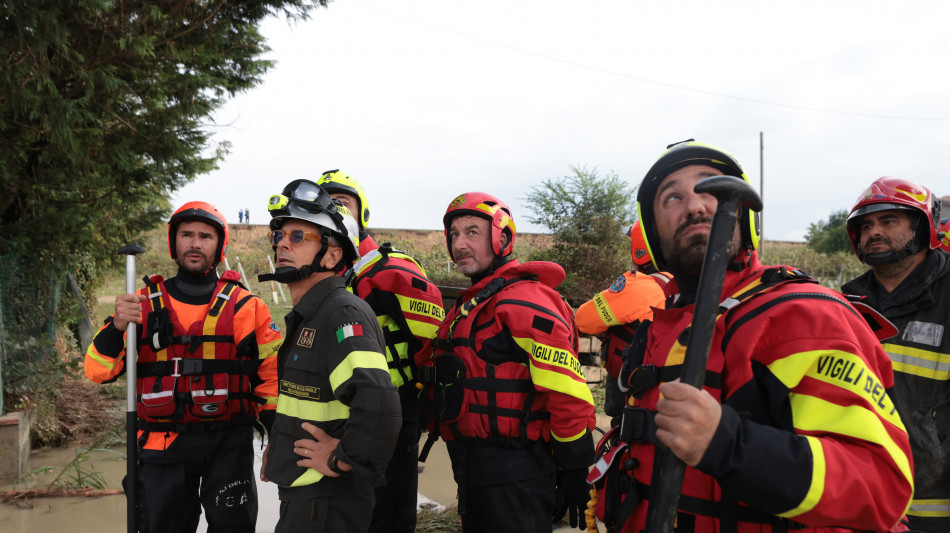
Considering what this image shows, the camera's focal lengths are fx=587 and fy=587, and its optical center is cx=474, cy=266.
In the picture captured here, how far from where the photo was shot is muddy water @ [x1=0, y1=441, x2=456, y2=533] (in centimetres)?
518

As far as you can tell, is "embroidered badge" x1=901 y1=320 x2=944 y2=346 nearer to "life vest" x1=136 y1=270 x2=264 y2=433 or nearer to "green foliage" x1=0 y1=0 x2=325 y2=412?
"life vest" x1=136 y1=270 x2=264 y2=433

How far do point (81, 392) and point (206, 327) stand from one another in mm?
7073

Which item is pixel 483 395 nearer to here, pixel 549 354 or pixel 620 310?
pixel 549 354

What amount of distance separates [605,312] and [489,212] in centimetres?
149

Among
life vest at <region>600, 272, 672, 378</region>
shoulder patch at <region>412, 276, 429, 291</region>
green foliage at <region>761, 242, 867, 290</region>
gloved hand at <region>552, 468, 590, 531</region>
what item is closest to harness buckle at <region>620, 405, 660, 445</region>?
gloved hand at <region>552, 468, 590, 531</region>

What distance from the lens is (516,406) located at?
3342 mm

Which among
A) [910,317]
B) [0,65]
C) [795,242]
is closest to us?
[910,317]

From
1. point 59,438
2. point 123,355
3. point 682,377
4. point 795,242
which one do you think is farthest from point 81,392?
point 795,242

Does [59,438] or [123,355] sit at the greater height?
[123,355]

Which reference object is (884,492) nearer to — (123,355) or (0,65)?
(123,355)

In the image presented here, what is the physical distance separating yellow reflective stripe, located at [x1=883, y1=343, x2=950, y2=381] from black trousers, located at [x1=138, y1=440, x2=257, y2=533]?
3.93 m

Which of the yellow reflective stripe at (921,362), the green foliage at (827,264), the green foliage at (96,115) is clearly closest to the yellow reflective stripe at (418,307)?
the yellow reflective stripe at (921,362)

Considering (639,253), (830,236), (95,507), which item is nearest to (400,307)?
(639,253)

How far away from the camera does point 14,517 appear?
5391mm
